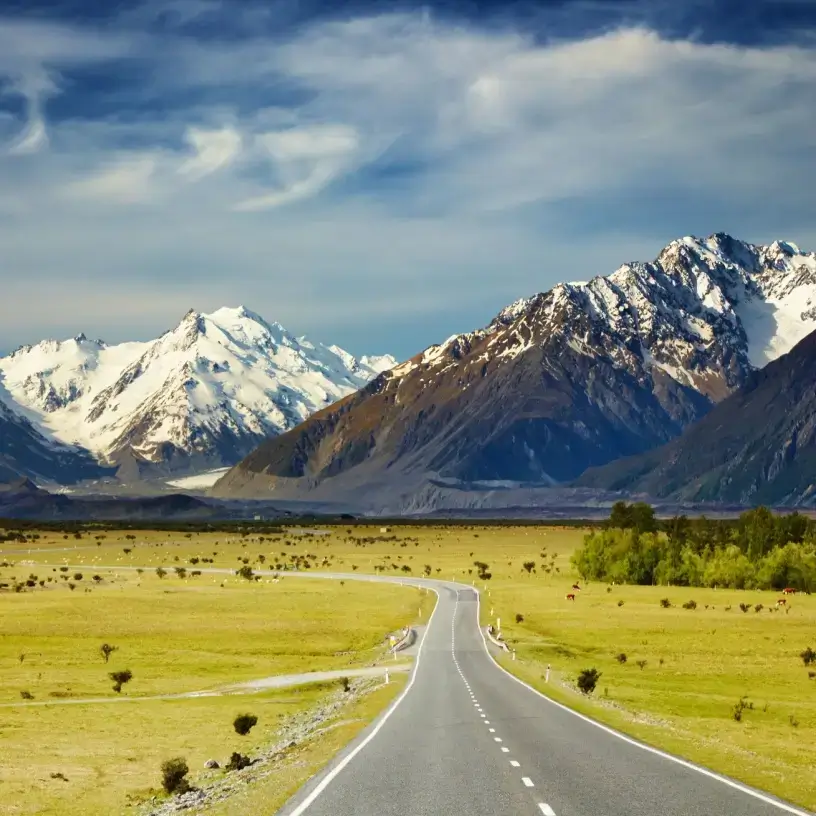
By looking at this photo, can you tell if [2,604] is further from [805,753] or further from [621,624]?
[805,753]

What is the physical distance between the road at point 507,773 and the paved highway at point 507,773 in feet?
0.09

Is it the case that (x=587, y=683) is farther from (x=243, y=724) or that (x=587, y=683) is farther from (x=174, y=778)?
(x=174, y=778)

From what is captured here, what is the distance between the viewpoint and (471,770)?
3039 centimetres

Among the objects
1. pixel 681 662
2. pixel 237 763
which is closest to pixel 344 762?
pixel 237 763

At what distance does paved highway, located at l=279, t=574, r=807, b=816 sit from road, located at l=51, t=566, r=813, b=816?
3 centimetres

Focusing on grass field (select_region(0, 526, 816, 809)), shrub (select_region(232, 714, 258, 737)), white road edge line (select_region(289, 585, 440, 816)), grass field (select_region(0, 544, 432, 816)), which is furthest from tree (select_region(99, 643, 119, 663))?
shrub (select_region(232, 714, 258, 737))

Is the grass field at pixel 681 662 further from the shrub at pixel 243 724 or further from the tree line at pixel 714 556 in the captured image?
the shrub at pixel 243 724

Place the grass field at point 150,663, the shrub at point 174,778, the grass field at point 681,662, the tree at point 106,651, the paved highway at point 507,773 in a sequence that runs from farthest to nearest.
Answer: the tree at point 106,651 → the grass field at point 681,662 → the grass field at point 150,663 → the shrub at point 174,778 → the paved highway at point 507,773

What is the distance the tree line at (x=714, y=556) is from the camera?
149m

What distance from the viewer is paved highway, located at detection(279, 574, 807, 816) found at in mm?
25516

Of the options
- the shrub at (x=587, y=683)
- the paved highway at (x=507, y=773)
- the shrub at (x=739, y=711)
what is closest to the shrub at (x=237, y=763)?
the paved highway at (x=507, y=773)

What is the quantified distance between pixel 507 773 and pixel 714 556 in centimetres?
13305

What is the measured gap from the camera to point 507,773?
97.9ft

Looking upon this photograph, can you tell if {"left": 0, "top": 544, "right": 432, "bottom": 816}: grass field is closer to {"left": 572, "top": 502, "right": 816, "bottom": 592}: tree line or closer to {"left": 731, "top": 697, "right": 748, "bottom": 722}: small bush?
{"left": 731, "top": 697, "right": 748, "bottom": 722}: small bush
